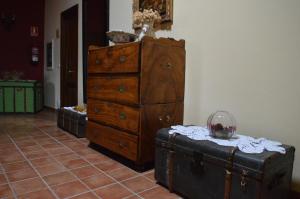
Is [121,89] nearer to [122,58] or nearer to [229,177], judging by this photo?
[122,58]

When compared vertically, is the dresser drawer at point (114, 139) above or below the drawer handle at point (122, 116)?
below

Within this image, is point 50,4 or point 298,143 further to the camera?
point 50,4

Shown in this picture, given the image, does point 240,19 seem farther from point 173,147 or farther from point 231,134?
point 173,147

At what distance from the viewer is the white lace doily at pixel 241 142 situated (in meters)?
1.32

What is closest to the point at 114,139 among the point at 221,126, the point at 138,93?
the point at 138,93

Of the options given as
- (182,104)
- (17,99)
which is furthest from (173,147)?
(17,99)

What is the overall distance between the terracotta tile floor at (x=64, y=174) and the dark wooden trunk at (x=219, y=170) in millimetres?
183

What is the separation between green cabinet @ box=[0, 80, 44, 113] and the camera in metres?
4.83

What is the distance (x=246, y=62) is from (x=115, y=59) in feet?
3.55

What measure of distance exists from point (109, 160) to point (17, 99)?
355 centimetres

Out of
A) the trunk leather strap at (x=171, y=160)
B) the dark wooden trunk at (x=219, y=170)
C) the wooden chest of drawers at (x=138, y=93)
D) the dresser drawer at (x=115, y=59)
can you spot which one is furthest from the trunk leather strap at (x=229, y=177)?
the dresser drawer at (x=115, y=59)

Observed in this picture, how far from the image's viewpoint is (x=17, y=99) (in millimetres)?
4902

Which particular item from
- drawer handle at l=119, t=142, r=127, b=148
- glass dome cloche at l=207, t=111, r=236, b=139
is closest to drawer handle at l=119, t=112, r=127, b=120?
drawer handle at l=119, t=142, r=127, b=148

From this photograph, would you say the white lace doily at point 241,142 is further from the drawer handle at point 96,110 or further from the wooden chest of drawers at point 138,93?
the drawer handle at point 96,110
